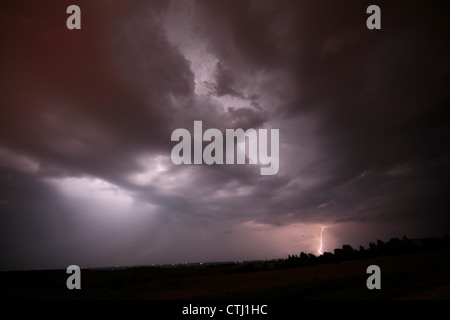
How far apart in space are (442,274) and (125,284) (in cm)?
1872

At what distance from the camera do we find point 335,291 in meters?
10.2

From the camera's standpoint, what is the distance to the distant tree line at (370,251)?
1872 centimetres

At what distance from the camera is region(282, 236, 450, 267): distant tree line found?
18.7 m

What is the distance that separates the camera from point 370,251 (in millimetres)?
19000

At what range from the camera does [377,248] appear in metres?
19.5
